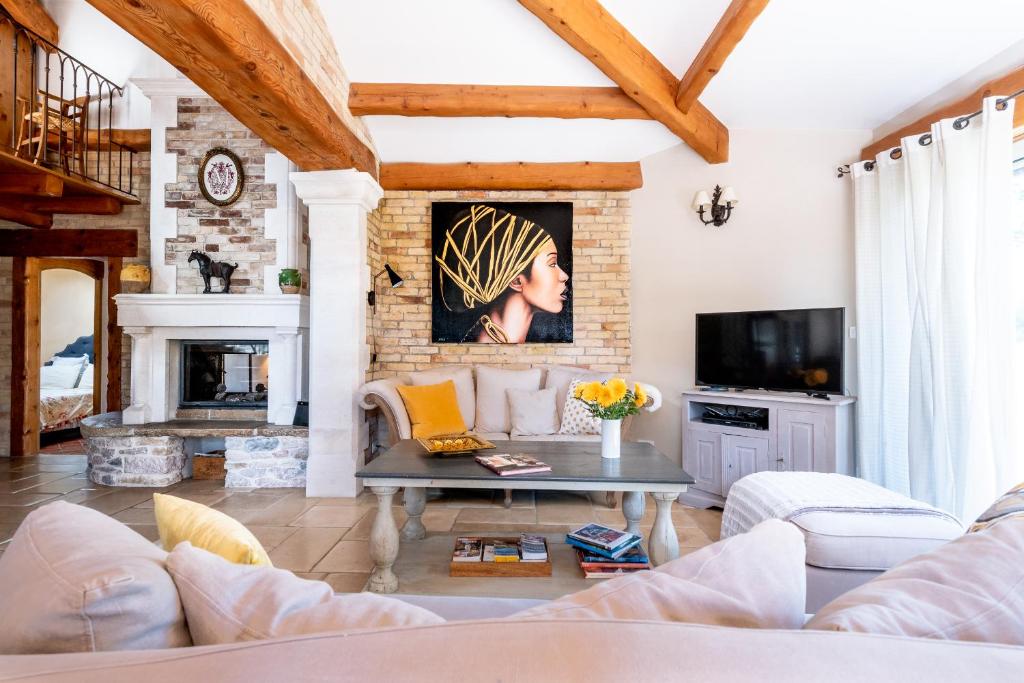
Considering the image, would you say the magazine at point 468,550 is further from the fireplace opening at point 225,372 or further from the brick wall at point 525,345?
the fireplace opening at point 225,372

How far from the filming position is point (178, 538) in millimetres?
1009

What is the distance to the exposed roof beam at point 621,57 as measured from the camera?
304 centimetres

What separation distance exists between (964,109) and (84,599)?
14.3 feet

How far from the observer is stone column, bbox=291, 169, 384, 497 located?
385 centimetres

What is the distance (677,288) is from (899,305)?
1589mm

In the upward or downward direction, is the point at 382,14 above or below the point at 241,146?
above

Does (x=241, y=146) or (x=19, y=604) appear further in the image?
(x=241, y=146)

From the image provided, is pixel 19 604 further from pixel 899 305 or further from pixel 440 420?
pixel 899 305

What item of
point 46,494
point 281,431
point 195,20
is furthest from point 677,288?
point 46,494

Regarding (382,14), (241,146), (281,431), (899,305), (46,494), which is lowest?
(46,494)

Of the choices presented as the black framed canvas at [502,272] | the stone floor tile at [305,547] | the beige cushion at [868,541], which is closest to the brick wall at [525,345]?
the black framed canvas at [502,272]

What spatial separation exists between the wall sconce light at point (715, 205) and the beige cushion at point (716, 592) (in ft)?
12.7

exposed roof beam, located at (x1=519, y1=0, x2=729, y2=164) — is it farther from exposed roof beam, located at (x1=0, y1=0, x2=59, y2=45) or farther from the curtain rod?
exposed roof beam, located at (x1=0, y1=0, x2=59, y2=45)

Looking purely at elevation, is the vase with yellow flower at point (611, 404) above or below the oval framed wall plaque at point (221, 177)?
below
